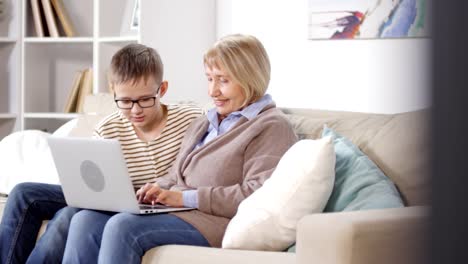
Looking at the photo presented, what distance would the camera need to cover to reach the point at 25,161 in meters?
2.96

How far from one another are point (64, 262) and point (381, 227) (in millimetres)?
939

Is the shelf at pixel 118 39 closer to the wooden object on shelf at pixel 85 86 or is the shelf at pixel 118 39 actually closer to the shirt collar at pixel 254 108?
the wooden object on shelf at pixel 85 86

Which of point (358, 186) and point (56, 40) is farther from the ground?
point (56, 40)

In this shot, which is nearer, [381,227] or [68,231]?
[381,227]

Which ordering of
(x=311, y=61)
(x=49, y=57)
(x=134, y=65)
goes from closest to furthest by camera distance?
(x=134, y=65) < (x=311, y=61) < (x=49, y=57)

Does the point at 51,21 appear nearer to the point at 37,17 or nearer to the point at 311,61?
the point at 37,17

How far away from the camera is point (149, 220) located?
1865 mm

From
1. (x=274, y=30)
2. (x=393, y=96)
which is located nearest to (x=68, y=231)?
(x=393, y=96)

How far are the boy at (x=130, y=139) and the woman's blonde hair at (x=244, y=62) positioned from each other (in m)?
0.27

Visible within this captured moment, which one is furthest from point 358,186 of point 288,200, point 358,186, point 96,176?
point 96,176

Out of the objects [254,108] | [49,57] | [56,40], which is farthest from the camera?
[49,57]

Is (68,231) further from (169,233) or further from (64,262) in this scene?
(169,233)

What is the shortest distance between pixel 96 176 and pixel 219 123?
38 centimetres

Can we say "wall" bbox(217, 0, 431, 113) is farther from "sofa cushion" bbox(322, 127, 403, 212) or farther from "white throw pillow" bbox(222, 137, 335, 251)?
"white throw pillow" bbox(222, 137, 335, 251)
